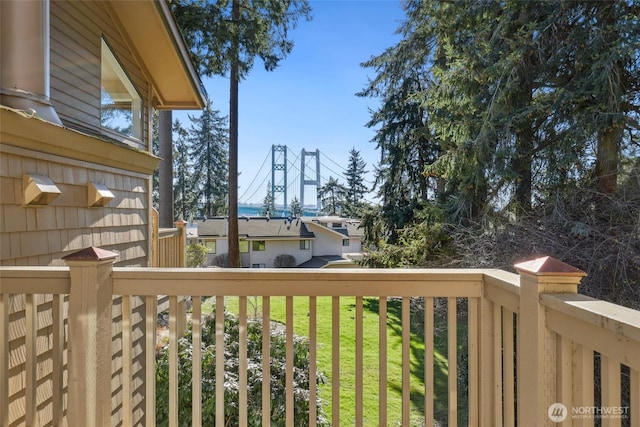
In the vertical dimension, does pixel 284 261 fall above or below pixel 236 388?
below

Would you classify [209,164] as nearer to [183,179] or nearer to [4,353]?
[183,179]

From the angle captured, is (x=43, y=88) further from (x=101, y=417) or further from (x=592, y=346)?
(x=592, y=346)

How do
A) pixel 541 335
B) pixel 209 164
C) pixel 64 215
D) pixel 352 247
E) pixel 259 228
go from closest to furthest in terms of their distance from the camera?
1. pixel 541 335
2. pixel 64 215
3. pixel 259 228
4. pixel 352 247
5. pixel 209 164

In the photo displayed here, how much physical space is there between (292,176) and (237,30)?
44230 millimetres

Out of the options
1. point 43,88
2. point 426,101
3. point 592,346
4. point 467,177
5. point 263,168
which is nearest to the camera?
point 592,346

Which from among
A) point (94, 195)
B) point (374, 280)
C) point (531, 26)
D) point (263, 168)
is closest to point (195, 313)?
point (374, 280)

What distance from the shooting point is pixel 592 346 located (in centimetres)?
103

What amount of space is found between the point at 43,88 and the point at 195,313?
6.69ft

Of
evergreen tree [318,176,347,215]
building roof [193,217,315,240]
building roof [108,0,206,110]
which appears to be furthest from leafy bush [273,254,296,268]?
evergreen tree [318,176,347,215]

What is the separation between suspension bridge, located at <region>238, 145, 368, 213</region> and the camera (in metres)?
48.0

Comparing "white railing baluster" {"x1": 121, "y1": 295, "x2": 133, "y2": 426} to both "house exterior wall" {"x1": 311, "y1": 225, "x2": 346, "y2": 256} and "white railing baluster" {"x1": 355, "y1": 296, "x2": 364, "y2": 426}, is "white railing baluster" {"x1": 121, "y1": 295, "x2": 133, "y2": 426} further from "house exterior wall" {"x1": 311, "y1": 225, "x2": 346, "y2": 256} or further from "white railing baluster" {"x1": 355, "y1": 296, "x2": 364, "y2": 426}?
"house exterior wall" {"x1": 311, "y1": 225, "x2": 346, "y2": 256}

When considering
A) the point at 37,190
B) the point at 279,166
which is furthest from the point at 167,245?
the point at 279,166

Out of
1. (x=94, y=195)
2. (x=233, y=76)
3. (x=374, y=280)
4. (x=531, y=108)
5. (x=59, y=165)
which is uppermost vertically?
(x=233, y=76)

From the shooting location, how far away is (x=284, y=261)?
73.7ft
